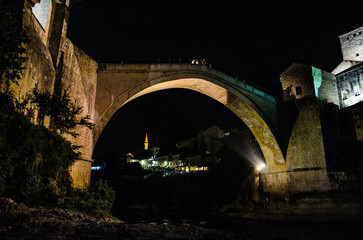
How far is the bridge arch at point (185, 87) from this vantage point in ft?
38.8

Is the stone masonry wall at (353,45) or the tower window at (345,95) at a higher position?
the stone masonry wall at (353,45)

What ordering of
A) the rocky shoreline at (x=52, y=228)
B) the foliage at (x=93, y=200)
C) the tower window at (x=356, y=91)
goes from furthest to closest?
the tower window at (x=356, y=91) → the foliage at (x=93, y=200) → the rocky shoreline at (x=52, y=228)

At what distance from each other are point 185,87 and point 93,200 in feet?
30.9

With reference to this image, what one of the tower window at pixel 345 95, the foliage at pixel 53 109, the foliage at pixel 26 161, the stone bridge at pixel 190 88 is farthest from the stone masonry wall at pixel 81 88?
the tower window at pixel 345 95

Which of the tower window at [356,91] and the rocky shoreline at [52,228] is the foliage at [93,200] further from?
the tower window at [356,91]

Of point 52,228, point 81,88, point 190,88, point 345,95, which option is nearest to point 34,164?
point 52,228

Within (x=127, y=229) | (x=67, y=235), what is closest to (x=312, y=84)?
(x=127, y=229)

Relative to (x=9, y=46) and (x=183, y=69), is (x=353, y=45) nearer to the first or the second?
(x=183, y=69)

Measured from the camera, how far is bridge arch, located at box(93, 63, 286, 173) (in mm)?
11812

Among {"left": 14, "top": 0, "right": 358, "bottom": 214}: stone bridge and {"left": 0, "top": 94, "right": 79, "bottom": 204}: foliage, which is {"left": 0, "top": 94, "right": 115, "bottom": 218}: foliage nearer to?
{"left": 0, "top": 94, "right": 79, "bottom": 204}: foliage

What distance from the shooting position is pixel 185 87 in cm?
1644

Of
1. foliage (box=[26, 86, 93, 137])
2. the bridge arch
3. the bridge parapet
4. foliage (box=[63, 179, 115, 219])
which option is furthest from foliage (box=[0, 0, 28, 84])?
the bridge parapet

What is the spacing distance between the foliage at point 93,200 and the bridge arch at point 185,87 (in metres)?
2.28

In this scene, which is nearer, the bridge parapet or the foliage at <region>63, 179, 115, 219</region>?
the foliage at <region>63, 179, 115, 219</region>
